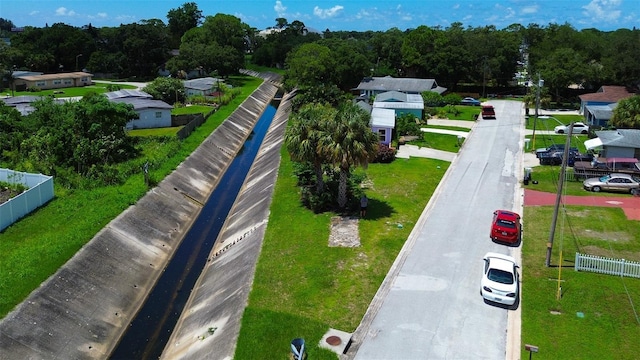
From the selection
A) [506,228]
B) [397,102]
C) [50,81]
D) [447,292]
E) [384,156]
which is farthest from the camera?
[50,81]

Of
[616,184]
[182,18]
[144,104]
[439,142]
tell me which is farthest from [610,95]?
[182,18]

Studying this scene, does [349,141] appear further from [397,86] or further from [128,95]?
[397,86]

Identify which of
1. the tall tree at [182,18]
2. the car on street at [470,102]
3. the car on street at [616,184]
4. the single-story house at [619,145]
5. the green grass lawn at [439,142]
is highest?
the tall tree at [182,18]

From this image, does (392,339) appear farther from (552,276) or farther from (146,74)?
(146,74)

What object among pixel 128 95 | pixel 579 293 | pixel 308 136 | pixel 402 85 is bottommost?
pixel 579 293

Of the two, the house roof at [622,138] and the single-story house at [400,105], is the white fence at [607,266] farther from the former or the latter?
the single-story house at [400,105]

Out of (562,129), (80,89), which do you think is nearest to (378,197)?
(562,129)

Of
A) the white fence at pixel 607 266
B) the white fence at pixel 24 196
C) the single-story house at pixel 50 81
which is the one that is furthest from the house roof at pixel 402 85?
the white fence at pixel 607 266
